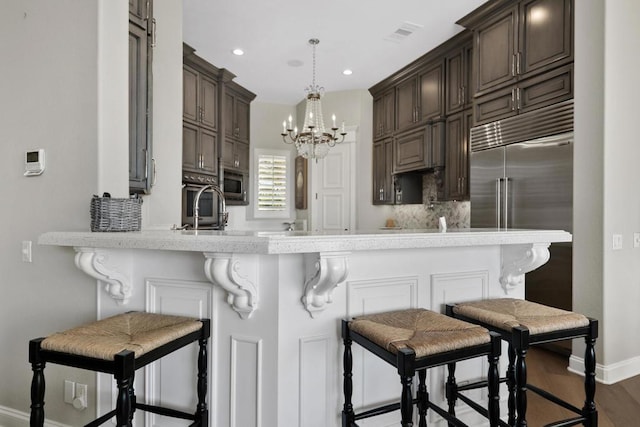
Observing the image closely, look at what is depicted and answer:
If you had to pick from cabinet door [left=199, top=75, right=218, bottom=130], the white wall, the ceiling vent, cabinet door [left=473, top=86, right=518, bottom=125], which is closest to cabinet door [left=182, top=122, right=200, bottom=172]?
cabinet door [left=199, top=75, right=218, bottom=130]

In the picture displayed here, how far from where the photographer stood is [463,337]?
139 cm

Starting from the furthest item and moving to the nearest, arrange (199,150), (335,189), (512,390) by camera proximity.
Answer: (335,189) → (199,150) → (512,390)

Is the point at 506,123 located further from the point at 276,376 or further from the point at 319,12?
the point at 276,376

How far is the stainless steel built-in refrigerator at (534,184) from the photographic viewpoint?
301 centimetres

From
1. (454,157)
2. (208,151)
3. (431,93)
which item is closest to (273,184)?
(208,151)

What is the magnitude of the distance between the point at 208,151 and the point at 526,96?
3.60 metres

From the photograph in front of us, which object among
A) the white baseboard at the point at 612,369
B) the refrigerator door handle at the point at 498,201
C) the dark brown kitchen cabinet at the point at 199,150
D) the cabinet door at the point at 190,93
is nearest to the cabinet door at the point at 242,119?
the dark brown kitchen cabinet at the point at 199,150

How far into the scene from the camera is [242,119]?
19.6 ft

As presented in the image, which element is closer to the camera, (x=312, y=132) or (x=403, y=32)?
(x=403, y=32)

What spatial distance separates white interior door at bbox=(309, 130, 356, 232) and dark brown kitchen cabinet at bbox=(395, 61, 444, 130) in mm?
1005

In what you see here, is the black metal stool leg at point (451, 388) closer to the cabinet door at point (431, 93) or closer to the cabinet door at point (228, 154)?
the cabinet door at point (431, 93)

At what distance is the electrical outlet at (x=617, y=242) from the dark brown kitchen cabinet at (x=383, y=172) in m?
2.99

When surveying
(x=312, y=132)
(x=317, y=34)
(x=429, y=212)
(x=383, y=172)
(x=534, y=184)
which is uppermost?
(x=317, y=34)

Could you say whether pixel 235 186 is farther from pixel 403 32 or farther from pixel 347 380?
pixel 347 380
